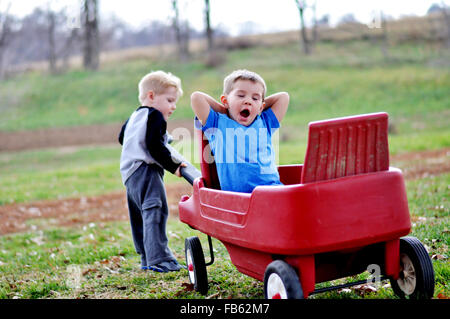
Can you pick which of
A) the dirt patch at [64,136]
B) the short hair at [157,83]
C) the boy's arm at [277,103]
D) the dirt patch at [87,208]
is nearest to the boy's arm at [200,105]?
the boy's arm at [277,103]

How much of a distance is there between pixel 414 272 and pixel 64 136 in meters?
20.4

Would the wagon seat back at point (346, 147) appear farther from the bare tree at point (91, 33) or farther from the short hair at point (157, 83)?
the bare tree at point (91, 33)

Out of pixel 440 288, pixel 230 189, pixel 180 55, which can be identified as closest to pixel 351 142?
pixel 230 189

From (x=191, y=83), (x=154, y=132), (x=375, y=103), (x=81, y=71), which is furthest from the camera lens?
(x=81, y=71)

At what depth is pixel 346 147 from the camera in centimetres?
267

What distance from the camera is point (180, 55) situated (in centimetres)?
3319

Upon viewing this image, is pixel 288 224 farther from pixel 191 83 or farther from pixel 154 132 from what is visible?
pixel 191 83

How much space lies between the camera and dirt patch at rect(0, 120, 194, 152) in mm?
20422

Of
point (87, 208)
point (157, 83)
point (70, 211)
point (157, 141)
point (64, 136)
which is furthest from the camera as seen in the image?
point (64, 136)

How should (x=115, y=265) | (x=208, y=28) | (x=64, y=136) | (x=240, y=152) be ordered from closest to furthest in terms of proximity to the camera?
(x=240, y=152) < (x=115, y=265) < (x=64, y=136) < (x=208, y=28)

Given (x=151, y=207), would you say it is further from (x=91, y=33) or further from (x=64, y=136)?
(x=91, y=33)

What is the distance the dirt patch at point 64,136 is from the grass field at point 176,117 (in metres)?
1.11

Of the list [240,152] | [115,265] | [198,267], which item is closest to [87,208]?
[115,265]

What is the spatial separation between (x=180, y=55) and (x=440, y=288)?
1232 inches
